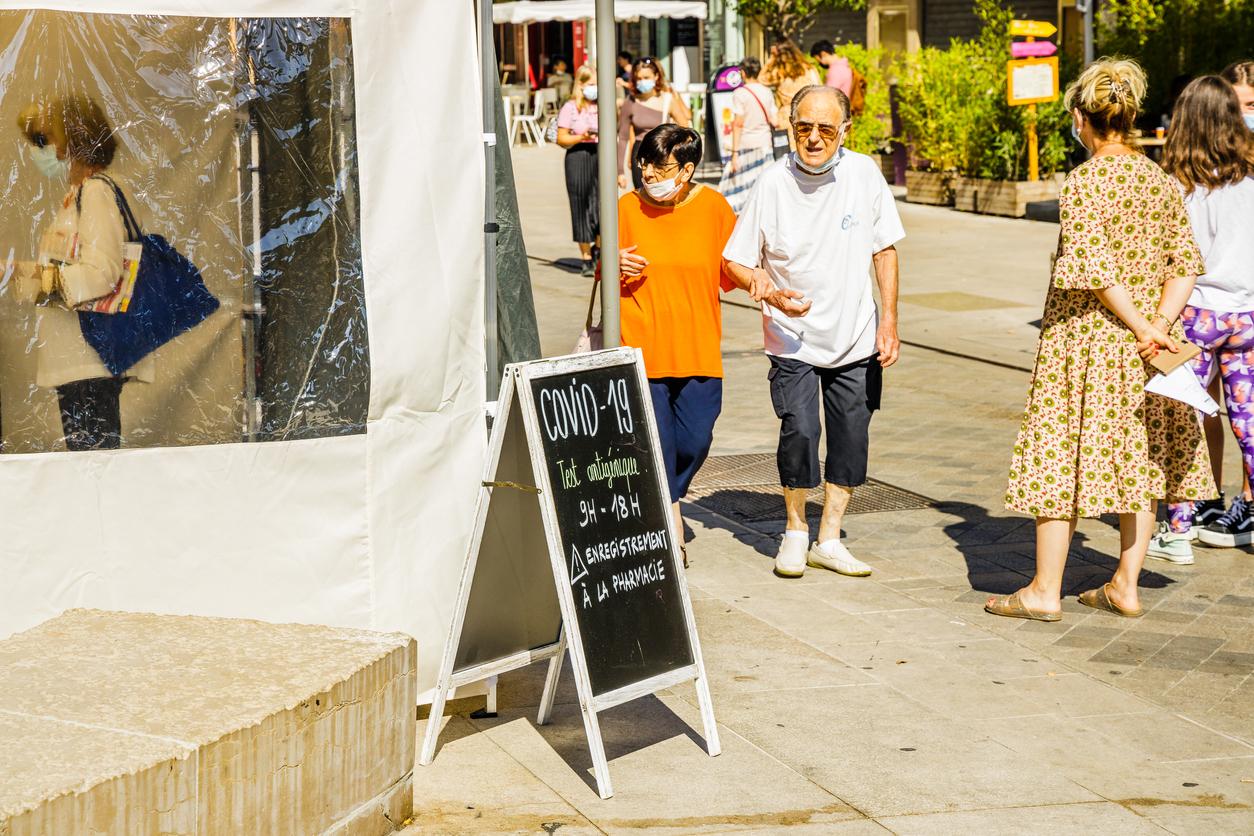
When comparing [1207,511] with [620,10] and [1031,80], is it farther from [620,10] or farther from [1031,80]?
[620,10]

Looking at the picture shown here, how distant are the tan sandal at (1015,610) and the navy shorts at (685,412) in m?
1.22

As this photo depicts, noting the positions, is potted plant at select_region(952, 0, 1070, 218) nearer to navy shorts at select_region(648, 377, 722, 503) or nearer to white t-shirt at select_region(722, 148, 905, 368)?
white t-shirt at select_region(722, 148, 905, 368)

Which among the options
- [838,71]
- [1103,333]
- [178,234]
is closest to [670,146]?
[1103,333]

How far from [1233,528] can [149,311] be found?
4674 mm

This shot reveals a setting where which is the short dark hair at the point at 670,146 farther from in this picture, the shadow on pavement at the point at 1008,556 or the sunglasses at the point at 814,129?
the shadow on pavement at the point at 1008,556

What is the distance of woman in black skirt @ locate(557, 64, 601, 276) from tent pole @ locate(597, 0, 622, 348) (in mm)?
9463

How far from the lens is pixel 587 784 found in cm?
452

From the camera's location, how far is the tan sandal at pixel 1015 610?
601 cm

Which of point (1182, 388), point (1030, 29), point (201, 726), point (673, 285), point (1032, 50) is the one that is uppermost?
point (1030, 29)

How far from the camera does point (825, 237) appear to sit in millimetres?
6305

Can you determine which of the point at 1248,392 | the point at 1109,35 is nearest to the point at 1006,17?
the point at 1109,35

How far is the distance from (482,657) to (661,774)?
0.62 meters

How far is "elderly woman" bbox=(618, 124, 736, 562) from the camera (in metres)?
6.15

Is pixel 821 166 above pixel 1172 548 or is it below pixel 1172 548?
above
